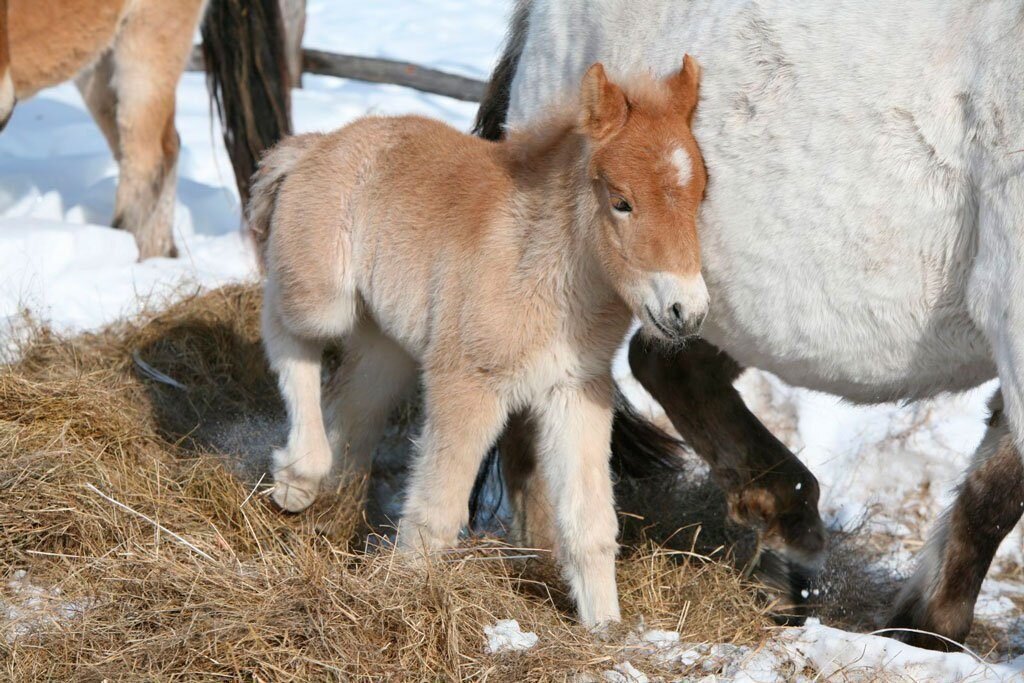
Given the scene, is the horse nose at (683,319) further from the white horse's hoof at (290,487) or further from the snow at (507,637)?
the white horse's hoof at (290,487)

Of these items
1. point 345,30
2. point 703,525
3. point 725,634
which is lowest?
point 345,30

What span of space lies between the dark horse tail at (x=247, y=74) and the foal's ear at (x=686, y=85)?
376 centimetres

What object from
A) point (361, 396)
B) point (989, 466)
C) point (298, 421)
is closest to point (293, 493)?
point (298, 421)

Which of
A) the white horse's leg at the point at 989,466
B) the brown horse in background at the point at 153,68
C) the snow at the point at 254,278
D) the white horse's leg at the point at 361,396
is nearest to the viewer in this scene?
the white horse's leg at the point at 989,466

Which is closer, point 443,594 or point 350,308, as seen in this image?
point 443,594

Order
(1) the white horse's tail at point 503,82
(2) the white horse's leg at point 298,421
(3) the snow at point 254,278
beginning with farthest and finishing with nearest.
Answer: (1) the white horse's tail at point 503,82, (2) the white horse's leg at point 298,421, (3) the snow at point 254,278

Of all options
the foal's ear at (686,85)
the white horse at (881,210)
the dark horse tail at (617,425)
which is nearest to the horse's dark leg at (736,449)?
the dark horse tail at (617,425)

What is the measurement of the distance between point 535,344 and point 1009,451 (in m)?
1.29

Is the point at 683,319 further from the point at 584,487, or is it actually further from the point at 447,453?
the point at 447,453

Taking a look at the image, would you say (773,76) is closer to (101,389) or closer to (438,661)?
(438,661)

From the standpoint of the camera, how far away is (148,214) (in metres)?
6.98

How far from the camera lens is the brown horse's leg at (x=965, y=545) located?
332 centimetres

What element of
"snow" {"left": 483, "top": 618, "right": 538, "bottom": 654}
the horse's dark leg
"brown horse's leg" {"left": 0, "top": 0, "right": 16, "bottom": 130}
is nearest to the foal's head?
"snow" {"left": 483, "top": 618, "right": 538, "bottom": 654}

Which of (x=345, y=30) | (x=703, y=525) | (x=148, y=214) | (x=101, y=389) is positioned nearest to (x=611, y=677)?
(x=703, y=525)
